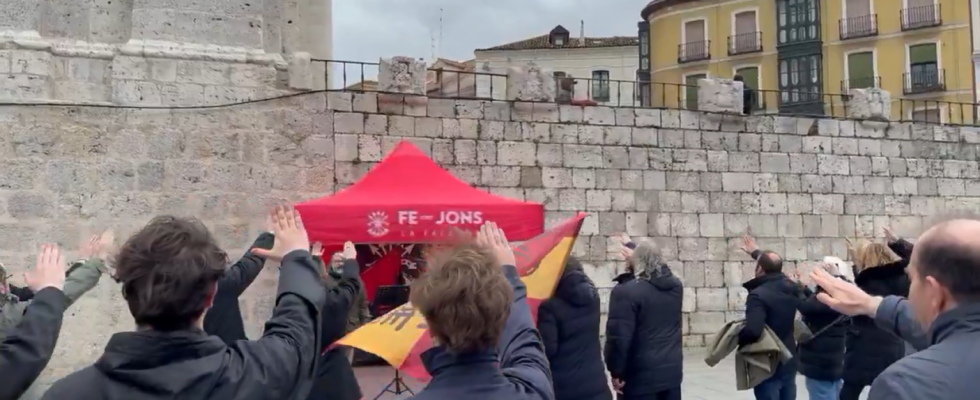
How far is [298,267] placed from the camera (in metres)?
2.38

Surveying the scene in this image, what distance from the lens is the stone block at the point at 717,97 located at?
11109mm

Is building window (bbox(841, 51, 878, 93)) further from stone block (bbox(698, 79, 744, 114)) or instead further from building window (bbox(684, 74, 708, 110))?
stone block (bbox(698, 79, 744, 114))

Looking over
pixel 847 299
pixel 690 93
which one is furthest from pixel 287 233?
pixel 690 93

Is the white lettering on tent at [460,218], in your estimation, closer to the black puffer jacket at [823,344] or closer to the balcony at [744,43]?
the black puffer jacket at [823,344]

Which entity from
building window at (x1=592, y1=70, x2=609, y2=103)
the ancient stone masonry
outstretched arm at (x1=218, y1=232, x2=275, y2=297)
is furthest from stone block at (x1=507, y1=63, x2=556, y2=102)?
building window at (x1=592, y1=70, x2=609, y2=103)

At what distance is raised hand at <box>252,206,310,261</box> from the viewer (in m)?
2.44

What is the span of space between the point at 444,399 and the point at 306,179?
7184 millimetres

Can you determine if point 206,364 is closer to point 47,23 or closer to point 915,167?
point 47,23

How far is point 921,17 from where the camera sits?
3036 cm

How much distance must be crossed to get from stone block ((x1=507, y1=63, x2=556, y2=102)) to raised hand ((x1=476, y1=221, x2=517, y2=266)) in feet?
24.3

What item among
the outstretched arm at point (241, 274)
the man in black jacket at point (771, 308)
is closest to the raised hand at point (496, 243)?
the outstretched arm at point (241, 274)

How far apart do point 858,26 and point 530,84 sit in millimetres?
26409

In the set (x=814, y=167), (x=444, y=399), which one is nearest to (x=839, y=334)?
(x=444, y=399)

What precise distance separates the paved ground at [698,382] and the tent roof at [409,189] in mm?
1942
